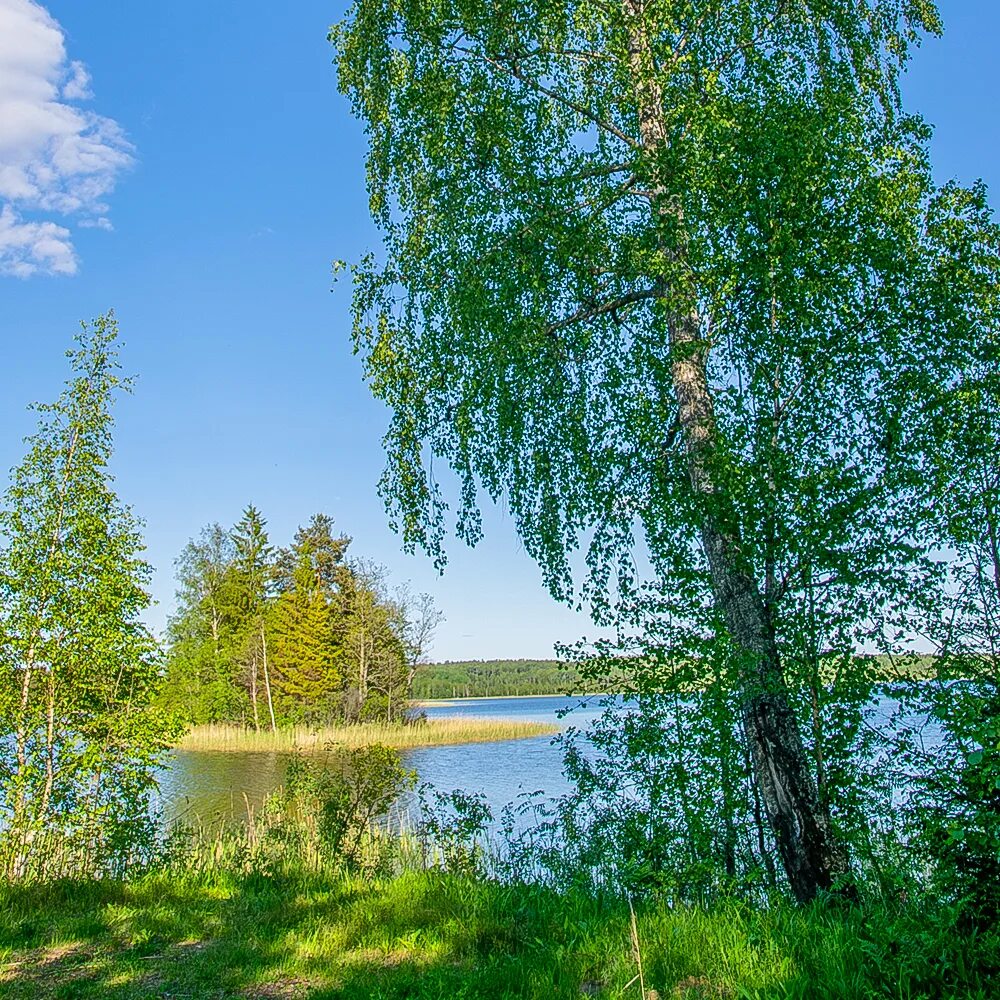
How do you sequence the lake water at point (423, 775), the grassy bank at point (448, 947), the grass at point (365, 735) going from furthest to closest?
the grass at point (365, 735)
the lake water at point (423, 775)
the grassy bank at point (448, 947)

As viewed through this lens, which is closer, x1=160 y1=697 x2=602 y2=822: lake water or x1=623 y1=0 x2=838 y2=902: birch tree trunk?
x1=623 y1=0 x2=838 y2=902: birch tree trunk

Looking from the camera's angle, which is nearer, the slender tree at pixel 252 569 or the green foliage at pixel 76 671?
the green foliage at pixel 76 671

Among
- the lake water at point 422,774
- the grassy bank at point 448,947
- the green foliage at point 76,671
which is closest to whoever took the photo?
the grassy bank at point 448,947

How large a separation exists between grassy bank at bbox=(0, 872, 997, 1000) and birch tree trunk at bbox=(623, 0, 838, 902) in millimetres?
990

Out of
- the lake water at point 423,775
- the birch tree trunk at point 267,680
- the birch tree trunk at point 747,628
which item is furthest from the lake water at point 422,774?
the birch tree trunk at point 747,628

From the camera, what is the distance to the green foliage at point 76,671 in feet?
24.7

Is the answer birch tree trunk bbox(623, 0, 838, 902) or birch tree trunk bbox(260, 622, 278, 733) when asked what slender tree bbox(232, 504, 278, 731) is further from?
birch tree trunk bbox(623, 0, 838, 902)

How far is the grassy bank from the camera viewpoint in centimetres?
319

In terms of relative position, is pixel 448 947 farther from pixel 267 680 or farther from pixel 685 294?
pixel 267 680

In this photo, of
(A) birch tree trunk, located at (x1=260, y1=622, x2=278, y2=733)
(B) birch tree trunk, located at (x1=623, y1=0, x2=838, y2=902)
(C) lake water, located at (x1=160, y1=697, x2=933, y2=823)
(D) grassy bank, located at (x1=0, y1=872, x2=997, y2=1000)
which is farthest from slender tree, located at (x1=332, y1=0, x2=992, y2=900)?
(A) birch tree trunk, located at (x1=260, y1=622, x2=278, y2=733)

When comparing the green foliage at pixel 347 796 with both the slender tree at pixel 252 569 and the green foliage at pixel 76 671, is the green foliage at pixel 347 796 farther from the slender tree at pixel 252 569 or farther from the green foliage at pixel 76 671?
the slender tree at pixel 252 569

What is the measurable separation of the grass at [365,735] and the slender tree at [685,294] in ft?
82.0

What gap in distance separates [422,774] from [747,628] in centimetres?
1753

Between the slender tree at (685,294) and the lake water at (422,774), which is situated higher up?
the slender tree at (685,294)
